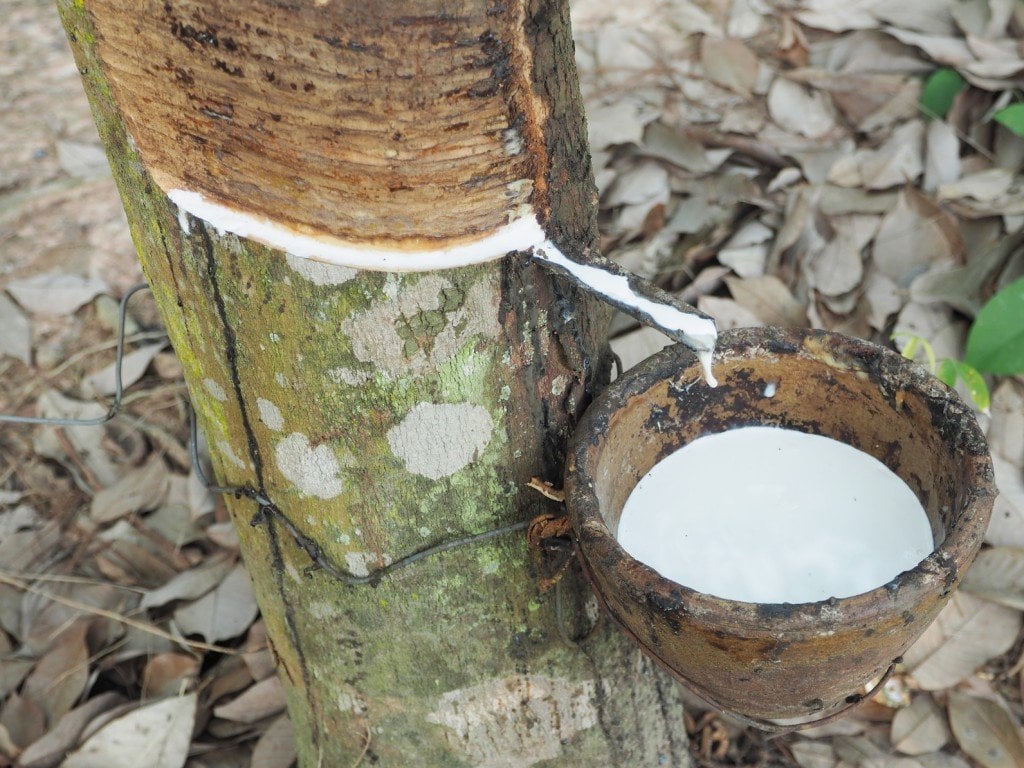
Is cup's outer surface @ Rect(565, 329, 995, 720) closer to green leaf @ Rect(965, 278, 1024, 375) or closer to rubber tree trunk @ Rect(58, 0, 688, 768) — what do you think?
rubber tree trunk @ Rect(58, 0, 688, 768)

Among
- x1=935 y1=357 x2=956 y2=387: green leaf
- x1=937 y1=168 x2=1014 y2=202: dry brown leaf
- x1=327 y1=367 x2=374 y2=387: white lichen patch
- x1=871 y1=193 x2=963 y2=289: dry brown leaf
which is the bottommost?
x1=935 y1=357 x2=956 y2=387: green leaf

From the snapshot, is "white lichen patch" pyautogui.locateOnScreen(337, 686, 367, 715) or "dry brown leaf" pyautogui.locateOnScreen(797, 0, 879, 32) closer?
"white lichen patch" pyautogui.locateOnScreen(337, 686, 367, 715)

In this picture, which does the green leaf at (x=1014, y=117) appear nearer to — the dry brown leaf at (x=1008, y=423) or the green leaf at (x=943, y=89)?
the green leaf at (x=943, y=89)

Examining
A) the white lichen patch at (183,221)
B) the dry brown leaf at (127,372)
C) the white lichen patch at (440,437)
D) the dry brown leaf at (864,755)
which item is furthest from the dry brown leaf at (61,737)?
the dry brown leaf at (864,755)

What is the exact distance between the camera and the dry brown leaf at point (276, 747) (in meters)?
1.75

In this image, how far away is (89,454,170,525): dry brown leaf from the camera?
6.81 feet

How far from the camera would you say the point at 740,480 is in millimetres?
1264

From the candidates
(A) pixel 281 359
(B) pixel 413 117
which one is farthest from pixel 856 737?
(B) pixel 413 117

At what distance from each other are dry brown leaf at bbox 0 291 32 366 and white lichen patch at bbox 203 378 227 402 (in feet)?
4.44

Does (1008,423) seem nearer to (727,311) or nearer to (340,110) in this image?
(727,311)

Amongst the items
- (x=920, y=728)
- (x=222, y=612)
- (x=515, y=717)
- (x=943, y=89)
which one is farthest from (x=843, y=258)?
(x=222, y=612)

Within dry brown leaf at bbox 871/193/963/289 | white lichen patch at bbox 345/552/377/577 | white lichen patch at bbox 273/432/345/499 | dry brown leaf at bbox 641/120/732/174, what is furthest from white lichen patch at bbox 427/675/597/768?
dry brown leaf at bbox 641/120/732/174

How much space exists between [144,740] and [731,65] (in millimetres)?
1902

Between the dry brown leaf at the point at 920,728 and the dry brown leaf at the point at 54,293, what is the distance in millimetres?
1919
